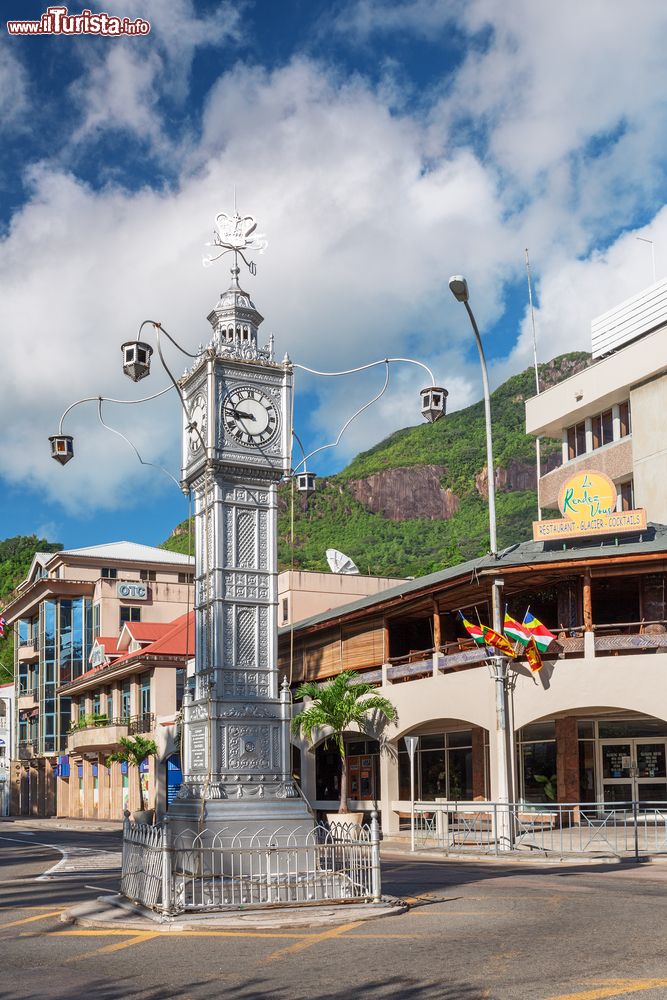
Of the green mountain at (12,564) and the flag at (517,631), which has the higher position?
the green mountain at (12,564)

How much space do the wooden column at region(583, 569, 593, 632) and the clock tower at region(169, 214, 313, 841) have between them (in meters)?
14.9

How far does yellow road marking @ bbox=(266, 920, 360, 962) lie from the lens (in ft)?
35.8

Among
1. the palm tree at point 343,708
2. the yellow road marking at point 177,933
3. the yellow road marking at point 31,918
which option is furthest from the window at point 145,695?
the yellow road marking at point 177,933

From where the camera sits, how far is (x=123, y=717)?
188 ft

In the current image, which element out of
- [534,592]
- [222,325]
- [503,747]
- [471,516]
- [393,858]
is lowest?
[393,858]

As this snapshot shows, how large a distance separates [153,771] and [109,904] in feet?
125

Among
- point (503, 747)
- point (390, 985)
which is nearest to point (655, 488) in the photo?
point (503, 747)

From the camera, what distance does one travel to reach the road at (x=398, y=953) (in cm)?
909

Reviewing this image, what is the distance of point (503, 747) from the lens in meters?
29.7

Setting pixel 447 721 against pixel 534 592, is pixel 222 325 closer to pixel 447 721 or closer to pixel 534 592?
pixel 534 592

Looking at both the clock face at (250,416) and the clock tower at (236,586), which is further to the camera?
the clock face at (250,416)

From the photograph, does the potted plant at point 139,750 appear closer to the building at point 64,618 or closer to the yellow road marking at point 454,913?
the building at point 64,618

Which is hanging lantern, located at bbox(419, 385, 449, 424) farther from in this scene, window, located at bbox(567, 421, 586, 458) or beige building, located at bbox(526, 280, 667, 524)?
window, located at bbox(567, 421, 586, 458)

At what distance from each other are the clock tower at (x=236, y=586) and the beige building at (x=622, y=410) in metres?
25.3
